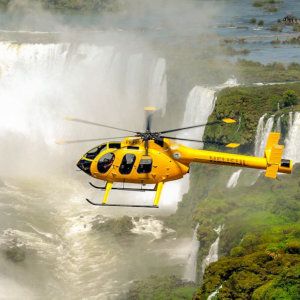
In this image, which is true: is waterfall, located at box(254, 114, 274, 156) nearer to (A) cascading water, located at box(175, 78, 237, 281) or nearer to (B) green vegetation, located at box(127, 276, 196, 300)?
(A) cascading water, located at box(175, 78, 237, 281)

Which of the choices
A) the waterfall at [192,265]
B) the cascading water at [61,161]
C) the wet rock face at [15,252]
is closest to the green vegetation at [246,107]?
the cascading water at [61,161]

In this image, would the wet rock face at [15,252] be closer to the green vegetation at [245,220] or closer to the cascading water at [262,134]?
the green vegetation at [245,220]

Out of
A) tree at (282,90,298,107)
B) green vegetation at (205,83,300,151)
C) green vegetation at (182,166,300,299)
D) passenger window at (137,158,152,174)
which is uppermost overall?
passenger window at (137,158,152,174)

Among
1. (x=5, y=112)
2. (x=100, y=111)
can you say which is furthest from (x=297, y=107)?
(x=5, y=112)

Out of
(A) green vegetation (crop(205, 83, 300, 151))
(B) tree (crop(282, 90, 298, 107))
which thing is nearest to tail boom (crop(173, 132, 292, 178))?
(A) green vegetation (crop(205, 83, 300, 151))

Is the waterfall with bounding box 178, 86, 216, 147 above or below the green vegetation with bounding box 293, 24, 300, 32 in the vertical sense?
below

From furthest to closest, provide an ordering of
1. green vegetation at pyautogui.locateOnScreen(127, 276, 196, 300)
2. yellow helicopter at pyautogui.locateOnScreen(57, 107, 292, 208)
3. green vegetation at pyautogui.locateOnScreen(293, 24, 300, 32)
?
green vegetation at pyautogui.locateOnScreen(293, 24, 300, 32) → green vegetation at pyautogui.locateOnScreen(127, 276, 196, 300) → yellow helicopter at pyautogui.locateOnScreen(57, 107, 292, 208)
